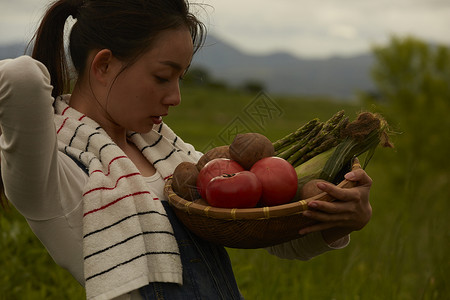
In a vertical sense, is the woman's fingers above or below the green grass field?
above

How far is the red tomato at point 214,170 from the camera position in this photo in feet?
5.13

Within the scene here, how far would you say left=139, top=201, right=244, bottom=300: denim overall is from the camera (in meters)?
1.54

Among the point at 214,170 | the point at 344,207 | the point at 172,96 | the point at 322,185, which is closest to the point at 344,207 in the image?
the point at 344,207

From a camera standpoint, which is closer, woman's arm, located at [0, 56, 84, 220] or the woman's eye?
woman's arm, located at [0, 56, 84, 220]

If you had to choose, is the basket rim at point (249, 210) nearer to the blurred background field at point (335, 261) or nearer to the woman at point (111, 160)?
the woman at point (111, 160)

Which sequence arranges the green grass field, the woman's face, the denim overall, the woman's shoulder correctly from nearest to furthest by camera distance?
the woman's shoulder, the denim overall, the woman's face, the green grass field

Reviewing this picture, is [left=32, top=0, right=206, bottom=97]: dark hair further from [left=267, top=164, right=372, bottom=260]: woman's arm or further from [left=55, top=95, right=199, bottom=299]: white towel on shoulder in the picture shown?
[left=267, top=164, right=372, bottom=260]: woman's arm

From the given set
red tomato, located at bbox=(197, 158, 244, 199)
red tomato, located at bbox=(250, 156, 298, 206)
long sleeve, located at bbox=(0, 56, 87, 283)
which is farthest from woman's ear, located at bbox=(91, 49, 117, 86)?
red tomato, located at bbox=(250, 156, 298, 206)

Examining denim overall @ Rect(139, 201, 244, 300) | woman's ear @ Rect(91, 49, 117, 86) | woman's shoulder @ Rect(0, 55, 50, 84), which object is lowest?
denim overall @ Rect(139, 201, 244, 300)

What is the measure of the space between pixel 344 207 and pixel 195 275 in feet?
1.63

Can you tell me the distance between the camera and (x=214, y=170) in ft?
5.17

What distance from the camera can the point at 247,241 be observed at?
4.84 feet

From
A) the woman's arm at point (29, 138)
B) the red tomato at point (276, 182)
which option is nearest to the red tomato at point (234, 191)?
the red tomato at point (276, 182)

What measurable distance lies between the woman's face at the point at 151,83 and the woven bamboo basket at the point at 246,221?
0.30m
